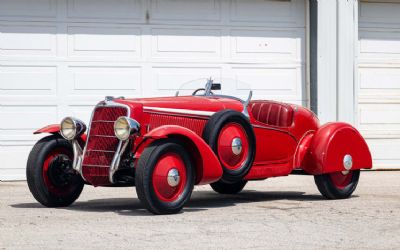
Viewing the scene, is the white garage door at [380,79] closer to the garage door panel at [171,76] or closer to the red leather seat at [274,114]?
the garage door panel at [171,76]

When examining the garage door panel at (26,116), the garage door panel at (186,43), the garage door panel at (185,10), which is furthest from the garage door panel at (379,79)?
the garage door panel at (26,116)

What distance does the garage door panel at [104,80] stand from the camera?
1272 centimetres

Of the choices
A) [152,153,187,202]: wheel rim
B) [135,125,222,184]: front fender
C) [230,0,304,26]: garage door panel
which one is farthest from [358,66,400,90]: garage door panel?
[152,153,187,202]: wheel rim

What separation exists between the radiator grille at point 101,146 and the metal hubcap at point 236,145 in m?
1.07

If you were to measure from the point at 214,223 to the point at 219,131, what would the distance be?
136cm

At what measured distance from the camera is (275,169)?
29.3 feet

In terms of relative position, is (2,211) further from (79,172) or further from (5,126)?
(5,126)

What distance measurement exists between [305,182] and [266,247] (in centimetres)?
612

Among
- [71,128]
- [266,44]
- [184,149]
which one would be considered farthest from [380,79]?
[71,128]

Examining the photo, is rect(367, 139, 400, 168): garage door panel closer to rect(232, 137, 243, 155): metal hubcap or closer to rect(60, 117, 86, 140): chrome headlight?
rect(232, 137, 243, 155): metal hubcap

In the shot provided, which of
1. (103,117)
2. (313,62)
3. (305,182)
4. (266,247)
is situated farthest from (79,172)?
(313,62)

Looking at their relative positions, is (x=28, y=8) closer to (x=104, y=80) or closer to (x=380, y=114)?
(x=104, y=80)

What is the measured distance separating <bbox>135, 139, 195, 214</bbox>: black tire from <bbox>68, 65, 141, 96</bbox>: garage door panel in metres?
5.20

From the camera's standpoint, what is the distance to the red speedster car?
7.61 m
